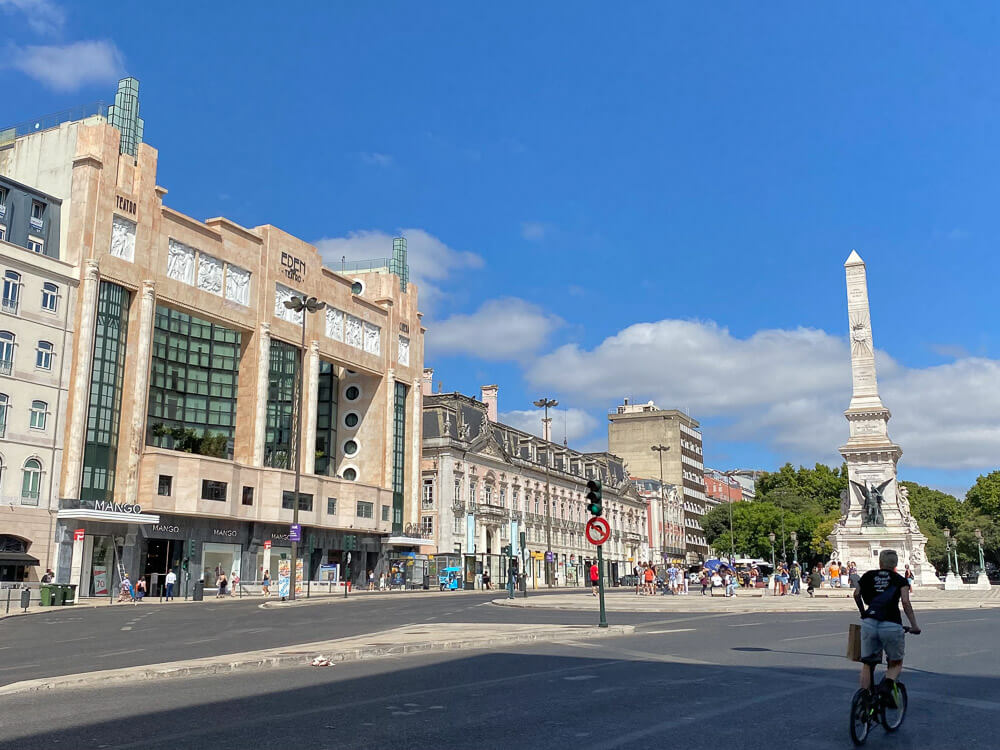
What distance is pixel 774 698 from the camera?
10766 mm

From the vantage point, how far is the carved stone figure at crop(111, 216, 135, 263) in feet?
171

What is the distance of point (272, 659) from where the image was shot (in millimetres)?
14156

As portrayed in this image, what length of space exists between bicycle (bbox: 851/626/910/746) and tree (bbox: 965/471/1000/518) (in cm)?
11061

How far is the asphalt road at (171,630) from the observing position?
15.9 metres

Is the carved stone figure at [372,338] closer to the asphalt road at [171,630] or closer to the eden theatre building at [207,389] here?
the eden theatre building at [207,389]

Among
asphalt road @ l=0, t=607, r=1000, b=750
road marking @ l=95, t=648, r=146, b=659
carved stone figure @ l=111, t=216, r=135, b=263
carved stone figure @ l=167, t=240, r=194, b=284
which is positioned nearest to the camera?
asphalt road @ l=0, t=607, r=1000, b=750

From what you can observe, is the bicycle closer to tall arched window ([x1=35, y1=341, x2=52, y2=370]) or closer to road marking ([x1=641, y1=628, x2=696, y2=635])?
road marking ([x1=641, y1=628, x2=696, y2=635])

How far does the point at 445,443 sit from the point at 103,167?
1484 inches

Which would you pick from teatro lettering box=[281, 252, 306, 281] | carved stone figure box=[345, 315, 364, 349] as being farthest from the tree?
teatro lettering box=[281, 252, 306, 281]

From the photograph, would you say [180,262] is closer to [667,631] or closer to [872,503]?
[667,631]

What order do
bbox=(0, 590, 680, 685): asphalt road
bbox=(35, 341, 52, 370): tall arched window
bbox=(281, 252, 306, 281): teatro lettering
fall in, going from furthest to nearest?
bbox=(281, 252, 306, 281): teatro lettering, bbox=(35, 341, 52, 370): tall arched window, bbox=(0, 590, 680, 685): asphalt road

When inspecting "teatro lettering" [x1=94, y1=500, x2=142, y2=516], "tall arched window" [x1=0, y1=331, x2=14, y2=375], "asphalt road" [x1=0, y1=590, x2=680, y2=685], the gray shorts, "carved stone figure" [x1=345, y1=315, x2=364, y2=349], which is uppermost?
"carved stone figure" [x1=345, y1=315, x2=364, y2=349]

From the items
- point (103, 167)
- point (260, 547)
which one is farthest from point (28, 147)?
point (260, 547)

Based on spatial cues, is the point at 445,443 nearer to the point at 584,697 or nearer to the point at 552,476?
the point at 552,476
